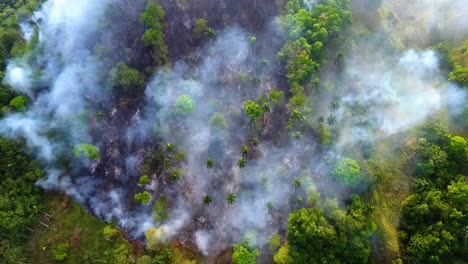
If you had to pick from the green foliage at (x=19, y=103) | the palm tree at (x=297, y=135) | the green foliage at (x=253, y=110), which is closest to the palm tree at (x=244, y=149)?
the green foliage at (x=253, y=110)

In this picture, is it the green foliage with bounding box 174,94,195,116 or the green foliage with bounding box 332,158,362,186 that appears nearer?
the green foliage with bounding box 332,158,362,186

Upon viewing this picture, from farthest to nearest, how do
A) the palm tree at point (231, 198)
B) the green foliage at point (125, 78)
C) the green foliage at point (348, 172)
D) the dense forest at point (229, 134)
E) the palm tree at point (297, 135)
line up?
the green foliage at point (125, 78), the palm tree at point (297, 135), the palm tree at point (231, 198), the dense forest at point (229, 134), the green foliage at point (348, 172)

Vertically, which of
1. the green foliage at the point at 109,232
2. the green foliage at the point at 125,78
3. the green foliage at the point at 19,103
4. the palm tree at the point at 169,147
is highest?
the green foliage at the point at 125,78

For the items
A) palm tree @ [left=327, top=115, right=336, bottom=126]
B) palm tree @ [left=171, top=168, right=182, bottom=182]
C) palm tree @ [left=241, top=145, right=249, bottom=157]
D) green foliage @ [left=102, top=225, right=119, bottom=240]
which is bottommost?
green foliage @ [left=102, top=225, right=119, bottom=240]

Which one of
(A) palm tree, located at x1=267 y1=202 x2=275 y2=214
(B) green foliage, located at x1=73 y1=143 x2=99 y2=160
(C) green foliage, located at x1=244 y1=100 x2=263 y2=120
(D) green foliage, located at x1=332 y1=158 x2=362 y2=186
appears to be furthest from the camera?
(C) green foliage, located at x1=244 y1=100 x2=263 y2=120

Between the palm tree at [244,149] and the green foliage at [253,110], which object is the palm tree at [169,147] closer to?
the palm tree at [244,149]

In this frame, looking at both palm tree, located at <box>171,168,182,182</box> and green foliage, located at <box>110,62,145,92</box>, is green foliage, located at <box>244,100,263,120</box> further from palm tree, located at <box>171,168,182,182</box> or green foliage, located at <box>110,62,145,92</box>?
green foliage, located at <box>110,62,145,92</box>

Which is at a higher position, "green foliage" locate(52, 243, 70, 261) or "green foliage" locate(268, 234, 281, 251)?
"green foliage" locate(52, 243, 70, 261)

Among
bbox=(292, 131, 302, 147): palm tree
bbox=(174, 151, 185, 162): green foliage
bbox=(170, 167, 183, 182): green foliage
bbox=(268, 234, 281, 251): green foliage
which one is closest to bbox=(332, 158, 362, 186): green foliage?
bbox=(292, 131, 302, 147): palm tree
